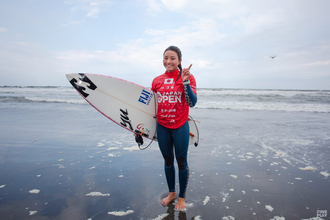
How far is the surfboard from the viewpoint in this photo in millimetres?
2799

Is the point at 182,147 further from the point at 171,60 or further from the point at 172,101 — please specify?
the point at 171,60

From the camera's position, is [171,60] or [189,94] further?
[171,60]

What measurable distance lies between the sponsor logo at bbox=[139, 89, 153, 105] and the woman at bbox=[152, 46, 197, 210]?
1.49 ft

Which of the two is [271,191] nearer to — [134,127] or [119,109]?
[134,127]

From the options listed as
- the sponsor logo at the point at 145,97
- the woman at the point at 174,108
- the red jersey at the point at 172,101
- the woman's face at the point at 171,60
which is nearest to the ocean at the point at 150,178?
the woman at the point at 174,108

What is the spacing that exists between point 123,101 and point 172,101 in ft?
3.60

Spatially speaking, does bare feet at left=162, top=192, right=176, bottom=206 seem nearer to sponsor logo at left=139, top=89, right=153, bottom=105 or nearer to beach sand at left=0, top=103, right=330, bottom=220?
beach sand at left=0, top=103, right=330, bottom=220

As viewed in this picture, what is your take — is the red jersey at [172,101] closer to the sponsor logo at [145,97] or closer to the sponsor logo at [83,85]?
the sponsor logo at [145,97]

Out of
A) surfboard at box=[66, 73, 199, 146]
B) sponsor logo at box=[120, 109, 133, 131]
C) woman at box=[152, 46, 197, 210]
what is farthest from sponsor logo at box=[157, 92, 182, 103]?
sponsor logo at box=[120, 109, 133, 131]

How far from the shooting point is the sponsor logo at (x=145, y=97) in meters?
2.81

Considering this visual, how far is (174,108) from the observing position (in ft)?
7.18

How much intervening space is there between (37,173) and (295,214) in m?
3.72

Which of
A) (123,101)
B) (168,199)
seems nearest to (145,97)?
(123,101)

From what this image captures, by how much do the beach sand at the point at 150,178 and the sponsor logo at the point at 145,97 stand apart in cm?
126
